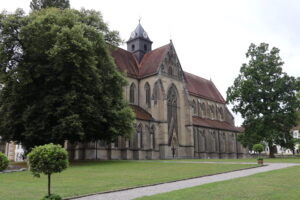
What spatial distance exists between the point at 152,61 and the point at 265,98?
61.7 feet

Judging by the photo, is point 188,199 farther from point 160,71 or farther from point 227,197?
point 160,71

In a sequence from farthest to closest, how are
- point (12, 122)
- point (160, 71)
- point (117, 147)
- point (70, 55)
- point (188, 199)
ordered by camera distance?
point (160, 71)
point (117, 147)
point (12, 122)
point (70, 55)
point (188, 199)

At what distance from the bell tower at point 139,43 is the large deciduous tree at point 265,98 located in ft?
58.1

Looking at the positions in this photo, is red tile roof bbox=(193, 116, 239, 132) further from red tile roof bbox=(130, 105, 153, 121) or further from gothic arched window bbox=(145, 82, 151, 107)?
red tile roof bbox=(130, 105, 153, 121)

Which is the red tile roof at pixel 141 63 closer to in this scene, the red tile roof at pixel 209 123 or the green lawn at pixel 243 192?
the red tile roof at pixel 209 123

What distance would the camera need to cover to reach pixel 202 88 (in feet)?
218

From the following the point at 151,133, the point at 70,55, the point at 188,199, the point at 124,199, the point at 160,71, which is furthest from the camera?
the point at 160,71

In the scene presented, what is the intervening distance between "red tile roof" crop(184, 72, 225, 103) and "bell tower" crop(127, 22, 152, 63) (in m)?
12.2

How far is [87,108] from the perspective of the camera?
1060 inches

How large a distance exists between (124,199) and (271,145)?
1421 inches

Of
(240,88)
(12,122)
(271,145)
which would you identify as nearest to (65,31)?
(12,122)

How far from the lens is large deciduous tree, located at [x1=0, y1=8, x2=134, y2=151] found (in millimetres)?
26734

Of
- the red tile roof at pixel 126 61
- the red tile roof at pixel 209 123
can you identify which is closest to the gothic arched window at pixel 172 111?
the red tile roof at pixel 209 123

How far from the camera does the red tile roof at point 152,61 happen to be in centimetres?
Result: 4838
